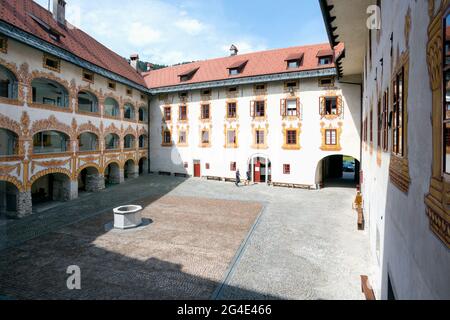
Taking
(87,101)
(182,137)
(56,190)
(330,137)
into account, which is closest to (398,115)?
(330,137)

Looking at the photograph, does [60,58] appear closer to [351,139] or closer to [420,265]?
[420,265]

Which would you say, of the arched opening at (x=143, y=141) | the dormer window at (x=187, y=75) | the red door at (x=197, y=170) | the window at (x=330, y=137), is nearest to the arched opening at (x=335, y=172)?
the window at (x=330, y=137)

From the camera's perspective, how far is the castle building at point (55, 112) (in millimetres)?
14445

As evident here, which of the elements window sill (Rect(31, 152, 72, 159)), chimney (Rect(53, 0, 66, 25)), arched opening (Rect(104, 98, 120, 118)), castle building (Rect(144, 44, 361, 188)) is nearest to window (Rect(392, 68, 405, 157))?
castle building (Rect(144, 44, 361, 188))

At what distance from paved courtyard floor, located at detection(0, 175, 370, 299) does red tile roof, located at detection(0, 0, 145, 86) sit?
453 inches

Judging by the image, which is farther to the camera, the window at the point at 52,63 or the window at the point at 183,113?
the window at the point at 183,113

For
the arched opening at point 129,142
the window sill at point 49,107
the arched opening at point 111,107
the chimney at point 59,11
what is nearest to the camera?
the window sill at point 49,107

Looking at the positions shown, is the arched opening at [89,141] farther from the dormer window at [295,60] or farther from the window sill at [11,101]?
the dormer window at [295,60]

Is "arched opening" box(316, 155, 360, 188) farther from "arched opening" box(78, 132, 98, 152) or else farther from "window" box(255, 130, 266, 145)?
"arched opening" box(78, 132, 98, 152)

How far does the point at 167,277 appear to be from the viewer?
8.12 meters

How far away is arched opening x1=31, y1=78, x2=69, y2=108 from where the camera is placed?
17875mm

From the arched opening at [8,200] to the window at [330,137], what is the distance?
2298 centimetres
